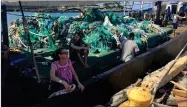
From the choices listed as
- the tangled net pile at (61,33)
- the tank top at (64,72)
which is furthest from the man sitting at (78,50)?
the tank top at (64,72)

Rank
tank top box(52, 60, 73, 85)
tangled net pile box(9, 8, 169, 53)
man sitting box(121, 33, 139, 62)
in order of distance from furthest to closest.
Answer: tangled net pile box(9, 8, 169, 53) < man sitting box(121, 33, 139, 62) < tank top box(52, 60, 73, 85)

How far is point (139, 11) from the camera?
1495 centimetres

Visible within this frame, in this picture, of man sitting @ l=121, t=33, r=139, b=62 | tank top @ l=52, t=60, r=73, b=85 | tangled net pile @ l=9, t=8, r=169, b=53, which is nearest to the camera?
tank top @ l=52, t=60, r=73, b=85

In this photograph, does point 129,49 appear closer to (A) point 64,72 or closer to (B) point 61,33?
(B) point 61,33

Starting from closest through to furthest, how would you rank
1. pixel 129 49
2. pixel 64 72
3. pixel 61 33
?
pixel 64 72, pixel 129 49, pixel 61 33

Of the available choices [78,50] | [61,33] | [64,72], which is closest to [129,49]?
[78,50]

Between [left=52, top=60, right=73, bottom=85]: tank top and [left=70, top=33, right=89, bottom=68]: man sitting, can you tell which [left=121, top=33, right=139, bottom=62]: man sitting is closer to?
[left=70, top=33, right=89, bottom=68]: man sitting

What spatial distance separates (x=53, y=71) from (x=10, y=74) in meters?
0.96

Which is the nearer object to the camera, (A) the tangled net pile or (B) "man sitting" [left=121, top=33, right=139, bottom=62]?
(B) "man sitting" [left=121, top=33, right=139, bottom=62]

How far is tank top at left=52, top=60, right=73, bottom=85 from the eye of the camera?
180 inches

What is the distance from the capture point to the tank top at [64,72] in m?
4.57

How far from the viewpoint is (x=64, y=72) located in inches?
182

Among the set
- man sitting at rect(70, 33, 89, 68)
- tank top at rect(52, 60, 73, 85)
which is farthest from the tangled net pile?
tank top at rect(52, 60, 73, 85)

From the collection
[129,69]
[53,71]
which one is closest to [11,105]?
[53,71]
